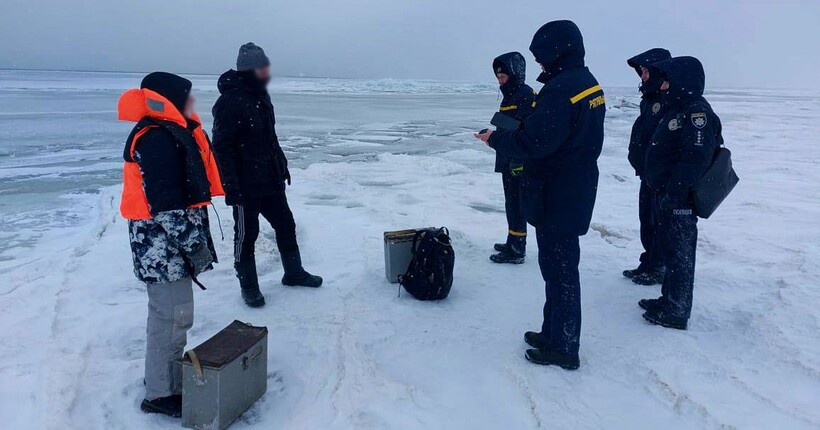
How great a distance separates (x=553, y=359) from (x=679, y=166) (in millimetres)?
1564

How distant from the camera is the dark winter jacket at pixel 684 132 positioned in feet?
11.0

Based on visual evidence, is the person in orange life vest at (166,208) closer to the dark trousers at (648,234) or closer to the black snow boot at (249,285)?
the black snow boot at (249,285)

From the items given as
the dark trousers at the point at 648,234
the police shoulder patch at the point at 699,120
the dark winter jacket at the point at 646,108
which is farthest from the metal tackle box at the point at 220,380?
the dark trousers at the point at 648,234

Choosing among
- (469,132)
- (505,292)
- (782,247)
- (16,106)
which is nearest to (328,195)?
(505,292)

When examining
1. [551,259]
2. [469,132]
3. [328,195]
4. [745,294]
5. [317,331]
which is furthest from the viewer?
[469,132]

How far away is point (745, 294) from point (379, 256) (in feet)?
10.5

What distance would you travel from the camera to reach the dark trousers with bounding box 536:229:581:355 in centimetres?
301

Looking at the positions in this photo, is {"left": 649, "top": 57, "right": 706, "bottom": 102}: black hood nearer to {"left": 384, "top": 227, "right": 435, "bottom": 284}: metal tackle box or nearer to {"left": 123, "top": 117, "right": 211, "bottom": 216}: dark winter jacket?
{"left": 384, "top": 227, "right": 435, "bottom": 284}: metal tackle box

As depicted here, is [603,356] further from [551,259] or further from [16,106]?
[16,106]

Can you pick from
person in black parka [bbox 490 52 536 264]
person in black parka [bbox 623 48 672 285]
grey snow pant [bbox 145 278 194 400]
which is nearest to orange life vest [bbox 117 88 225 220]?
grey snow pant [bbox 145 278 194 400]

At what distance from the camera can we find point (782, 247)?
200 inches

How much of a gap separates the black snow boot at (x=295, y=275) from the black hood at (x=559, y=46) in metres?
2.60

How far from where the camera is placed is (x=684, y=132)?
339 centimetres

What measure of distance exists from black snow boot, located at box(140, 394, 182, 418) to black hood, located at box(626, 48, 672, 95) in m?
3.97
